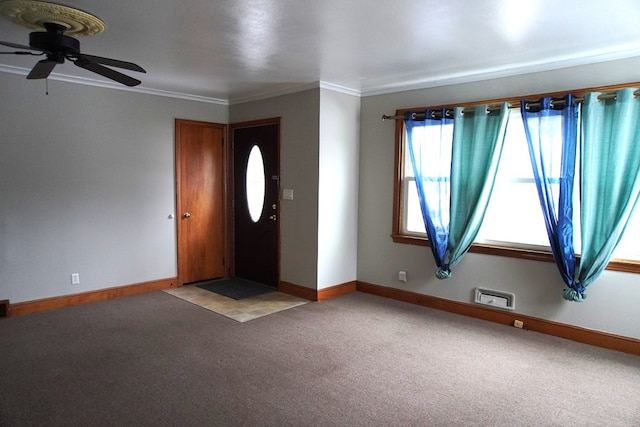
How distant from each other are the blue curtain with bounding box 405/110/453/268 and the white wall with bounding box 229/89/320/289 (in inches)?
42.9

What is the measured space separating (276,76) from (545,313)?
11.1 feet

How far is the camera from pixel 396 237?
186 inches

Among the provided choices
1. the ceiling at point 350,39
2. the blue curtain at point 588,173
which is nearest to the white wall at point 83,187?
the ceiling at point 350,39

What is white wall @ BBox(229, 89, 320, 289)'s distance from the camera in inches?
183

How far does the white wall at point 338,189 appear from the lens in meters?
4.65

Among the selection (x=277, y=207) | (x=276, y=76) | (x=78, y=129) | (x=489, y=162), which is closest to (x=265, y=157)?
(x=277, y=207)

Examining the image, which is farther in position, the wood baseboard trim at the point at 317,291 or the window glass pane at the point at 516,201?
the wood baseboard trim at the point at 317,291

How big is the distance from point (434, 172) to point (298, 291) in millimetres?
2034

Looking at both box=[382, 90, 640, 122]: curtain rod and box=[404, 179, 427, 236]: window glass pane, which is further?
box=[404, 179, 427, 236]: window glass pane

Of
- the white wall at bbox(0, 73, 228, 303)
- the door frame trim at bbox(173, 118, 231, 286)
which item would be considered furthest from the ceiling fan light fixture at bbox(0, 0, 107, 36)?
the door frame trim at bbox(173, 118, 231, 286)

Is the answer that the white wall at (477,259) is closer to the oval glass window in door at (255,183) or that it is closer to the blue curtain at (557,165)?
the blue curtain at (557,165)

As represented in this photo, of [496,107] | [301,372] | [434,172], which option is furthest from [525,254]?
[301,372]

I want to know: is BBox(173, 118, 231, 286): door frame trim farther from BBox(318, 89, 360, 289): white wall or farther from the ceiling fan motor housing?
the ceiling fan motor housing

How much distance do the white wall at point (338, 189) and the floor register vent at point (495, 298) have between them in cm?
154
